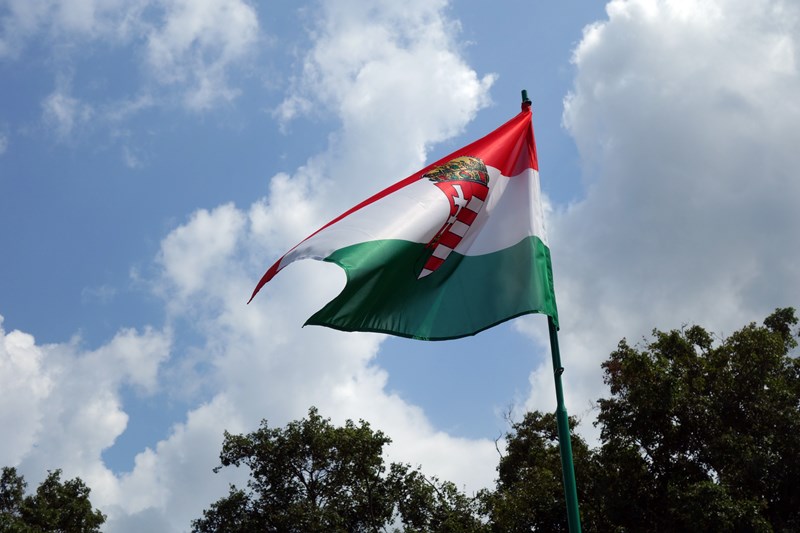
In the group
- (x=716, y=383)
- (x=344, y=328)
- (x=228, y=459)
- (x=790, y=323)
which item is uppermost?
(x=228, y=459)

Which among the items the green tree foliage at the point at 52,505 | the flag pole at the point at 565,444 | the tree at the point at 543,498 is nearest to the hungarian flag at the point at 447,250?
the flag pole at the point at 565,444

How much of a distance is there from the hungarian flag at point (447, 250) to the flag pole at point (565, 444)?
286 mm

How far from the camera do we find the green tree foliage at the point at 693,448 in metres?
18.4

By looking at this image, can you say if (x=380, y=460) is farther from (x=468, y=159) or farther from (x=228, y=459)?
(x=468, y=159)

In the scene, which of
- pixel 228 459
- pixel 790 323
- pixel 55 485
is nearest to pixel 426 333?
pixel 790 323

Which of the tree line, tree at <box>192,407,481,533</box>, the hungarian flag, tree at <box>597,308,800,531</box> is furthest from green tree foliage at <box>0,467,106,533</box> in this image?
the hungarian flag

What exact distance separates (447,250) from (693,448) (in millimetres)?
15598

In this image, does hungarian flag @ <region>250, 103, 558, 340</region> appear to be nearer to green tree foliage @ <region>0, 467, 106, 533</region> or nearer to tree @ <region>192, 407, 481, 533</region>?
tree @ <region>192, 407, 481, 533</region>

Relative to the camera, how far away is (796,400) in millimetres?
19906

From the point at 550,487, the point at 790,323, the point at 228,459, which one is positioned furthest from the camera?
the point at 228,459

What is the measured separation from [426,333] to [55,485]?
3757 centimetres

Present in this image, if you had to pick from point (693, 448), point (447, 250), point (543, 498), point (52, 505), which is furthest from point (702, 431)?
point (52, 505)

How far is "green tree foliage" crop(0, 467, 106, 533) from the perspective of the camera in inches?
1415

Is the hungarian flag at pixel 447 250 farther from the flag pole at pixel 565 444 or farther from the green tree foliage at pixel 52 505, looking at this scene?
the green tree foliage at pixel 52 505
